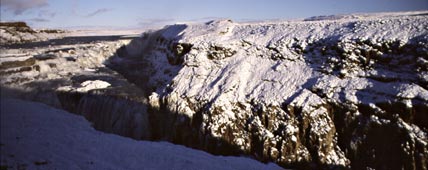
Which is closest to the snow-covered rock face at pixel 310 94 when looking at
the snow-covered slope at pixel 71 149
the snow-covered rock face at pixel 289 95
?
the snow-covered rock face at pixel 289 95

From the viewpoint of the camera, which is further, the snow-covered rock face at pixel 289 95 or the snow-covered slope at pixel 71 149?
the snow-covered rock face at pixel 289 95

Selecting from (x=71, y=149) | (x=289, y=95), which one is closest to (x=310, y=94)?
(x=289, y=95)

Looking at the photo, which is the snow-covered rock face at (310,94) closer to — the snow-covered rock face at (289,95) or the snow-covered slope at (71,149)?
the snow-covered rock face at (289,95)

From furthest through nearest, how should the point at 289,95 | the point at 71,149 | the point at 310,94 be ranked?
the point at 289,95 → the point at 310,94 → the point at 71,149

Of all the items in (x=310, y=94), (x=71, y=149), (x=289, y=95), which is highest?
(x=310, y=94)

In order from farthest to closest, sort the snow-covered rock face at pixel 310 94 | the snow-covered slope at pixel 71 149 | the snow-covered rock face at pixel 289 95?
the snow-covered rock face at pixel 289 95 < the snow-covered rock face at pixel 310 94 < the snow-covered slope at pixel 71 149

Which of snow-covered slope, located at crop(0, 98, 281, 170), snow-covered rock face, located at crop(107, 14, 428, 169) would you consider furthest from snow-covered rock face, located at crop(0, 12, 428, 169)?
snow-covered slope, located at crop(0, 98, 281, 170)

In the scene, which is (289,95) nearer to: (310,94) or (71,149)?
(310,94)
